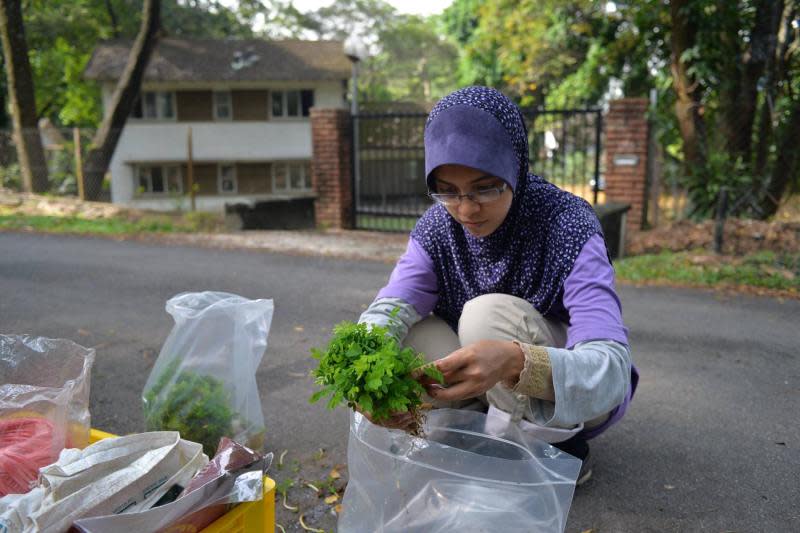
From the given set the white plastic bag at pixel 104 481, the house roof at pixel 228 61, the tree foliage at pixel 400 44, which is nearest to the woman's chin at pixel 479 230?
the white plastic bag at pixel 104 481

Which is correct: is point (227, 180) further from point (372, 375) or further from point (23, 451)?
point (372, 375)

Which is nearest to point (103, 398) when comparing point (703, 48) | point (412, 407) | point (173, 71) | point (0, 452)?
point (0, 452)

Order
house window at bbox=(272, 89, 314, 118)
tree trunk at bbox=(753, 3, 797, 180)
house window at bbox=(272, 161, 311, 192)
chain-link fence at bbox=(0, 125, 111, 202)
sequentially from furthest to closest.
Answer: house window at bbox=(272, 161, 311, 192)
house window at bbox=(272, 89, 314, 118)
chain-link fence at bbox=(0, 125, 111, 202)
tree trunk at bbox=(753, 3, 797, 180)

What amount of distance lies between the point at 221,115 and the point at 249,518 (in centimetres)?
2718

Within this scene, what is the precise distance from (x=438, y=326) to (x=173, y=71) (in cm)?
2608

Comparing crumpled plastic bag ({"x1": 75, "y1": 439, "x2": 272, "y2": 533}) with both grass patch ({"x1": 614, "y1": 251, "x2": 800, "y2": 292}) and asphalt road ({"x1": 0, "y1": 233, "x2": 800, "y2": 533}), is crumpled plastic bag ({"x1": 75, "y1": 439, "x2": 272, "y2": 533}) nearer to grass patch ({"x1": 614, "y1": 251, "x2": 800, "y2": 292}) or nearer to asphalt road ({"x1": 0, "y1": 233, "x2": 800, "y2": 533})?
asphalt road ({"x1": 0, "y1": 233, "x2": 800, "y2": 533})

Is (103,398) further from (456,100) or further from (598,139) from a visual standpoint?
(598,139)

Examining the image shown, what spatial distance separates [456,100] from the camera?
2.13 meters

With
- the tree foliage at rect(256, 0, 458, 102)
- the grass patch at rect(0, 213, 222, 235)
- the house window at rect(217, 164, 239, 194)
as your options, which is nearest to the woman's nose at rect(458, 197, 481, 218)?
the grass patch at rect(0, 213, 222, 235)

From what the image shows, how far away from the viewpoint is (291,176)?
1121 inches

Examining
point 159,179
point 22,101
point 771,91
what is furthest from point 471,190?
point 159,179

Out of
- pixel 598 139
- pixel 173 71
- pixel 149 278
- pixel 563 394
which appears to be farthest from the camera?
pixel 173 71

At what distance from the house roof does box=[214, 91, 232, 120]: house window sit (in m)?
1.09

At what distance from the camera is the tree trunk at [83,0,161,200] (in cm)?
1470
